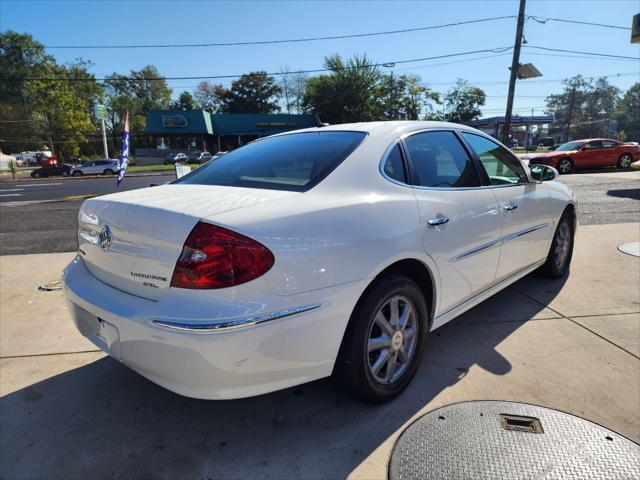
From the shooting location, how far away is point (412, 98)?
60.6m

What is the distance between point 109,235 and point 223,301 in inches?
32.8

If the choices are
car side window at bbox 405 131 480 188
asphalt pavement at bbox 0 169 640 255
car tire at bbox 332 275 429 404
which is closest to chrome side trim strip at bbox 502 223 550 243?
car side window at bbox 405 131 480 188

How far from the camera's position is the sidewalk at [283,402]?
200 centimetres

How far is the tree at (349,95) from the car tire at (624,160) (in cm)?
3519

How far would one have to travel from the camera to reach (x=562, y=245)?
435cm

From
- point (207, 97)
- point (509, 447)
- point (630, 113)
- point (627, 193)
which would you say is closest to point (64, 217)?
point (509, 447)

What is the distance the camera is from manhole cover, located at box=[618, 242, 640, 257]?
5.33 meters

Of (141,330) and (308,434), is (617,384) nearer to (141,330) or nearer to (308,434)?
(308,434)

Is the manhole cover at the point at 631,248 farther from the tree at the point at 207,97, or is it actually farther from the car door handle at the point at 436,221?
the tree at the point at 207,97

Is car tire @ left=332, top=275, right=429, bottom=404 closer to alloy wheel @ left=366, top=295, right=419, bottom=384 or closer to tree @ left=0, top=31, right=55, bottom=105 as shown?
alloy wheel @ left=366, top=295, right=419, bottom=384

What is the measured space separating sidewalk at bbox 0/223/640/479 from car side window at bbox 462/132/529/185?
1.14 m

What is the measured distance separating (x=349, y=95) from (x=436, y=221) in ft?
177

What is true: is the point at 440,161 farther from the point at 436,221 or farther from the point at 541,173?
the point at 541,173

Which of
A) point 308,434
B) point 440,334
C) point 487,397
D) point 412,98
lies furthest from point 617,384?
point 412,98
